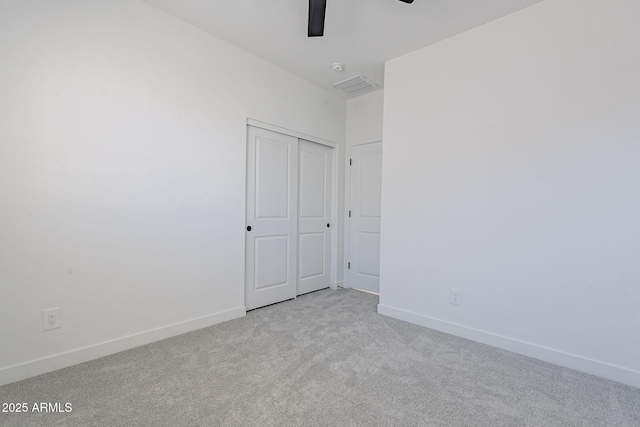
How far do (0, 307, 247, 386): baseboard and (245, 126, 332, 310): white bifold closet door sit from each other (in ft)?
1.91

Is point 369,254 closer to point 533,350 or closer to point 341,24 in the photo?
point 533,350

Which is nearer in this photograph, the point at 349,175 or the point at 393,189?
the point at 393,189

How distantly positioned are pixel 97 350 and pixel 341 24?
317 centimetres

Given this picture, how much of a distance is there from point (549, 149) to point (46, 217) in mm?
3515

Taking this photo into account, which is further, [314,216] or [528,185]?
[314,216]

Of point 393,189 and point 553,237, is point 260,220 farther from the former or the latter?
point 553,237

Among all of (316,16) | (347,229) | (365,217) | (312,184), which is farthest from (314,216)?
(316,16)

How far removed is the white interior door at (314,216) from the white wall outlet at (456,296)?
1797 millimetres

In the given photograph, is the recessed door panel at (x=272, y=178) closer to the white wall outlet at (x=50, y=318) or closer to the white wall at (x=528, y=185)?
the white wall at (x=528, y=185)

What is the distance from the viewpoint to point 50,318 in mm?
1908

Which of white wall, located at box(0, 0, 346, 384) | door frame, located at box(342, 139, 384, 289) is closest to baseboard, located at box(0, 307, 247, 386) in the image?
white wall, located at box(0, 0, 346, 384)

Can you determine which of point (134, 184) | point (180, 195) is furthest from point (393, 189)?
point (134, 184)

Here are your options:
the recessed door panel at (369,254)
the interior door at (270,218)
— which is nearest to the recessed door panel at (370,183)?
the recessed door panel at (369,254)

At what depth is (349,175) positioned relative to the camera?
417 centimetres
